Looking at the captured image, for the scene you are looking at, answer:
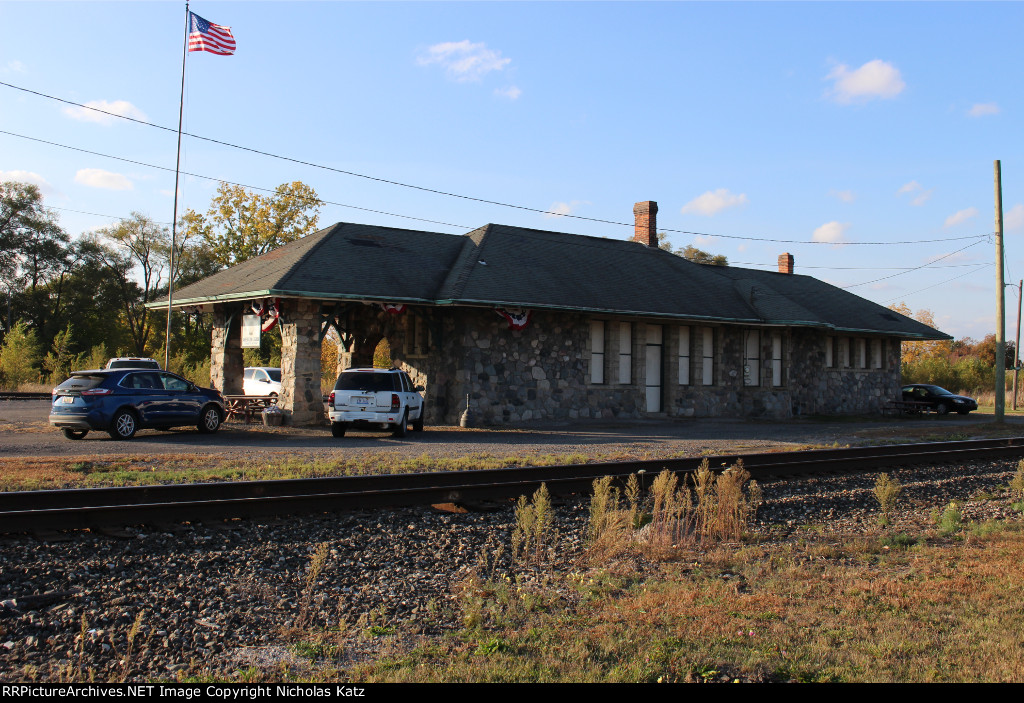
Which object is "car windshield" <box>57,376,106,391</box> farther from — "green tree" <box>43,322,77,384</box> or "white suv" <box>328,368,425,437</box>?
"green tree" <box>43,322,77,384</box>

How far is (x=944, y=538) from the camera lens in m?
9.12

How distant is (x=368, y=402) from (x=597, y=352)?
8.82 metres

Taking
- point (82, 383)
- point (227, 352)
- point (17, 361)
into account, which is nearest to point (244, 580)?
point (82, 383)

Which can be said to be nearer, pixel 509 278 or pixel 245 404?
pixel 245 404

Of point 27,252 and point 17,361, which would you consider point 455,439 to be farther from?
point 27,252

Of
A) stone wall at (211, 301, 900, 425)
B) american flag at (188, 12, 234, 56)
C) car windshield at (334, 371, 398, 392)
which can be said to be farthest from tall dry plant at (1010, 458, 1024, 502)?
american flag at (188, 12, 234, 56)

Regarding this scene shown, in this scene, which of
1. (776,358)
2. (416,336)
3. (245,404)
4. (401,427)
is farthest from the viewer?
(776,358)

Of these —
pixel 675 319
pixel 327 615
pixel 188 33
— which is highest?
pixel 188 33

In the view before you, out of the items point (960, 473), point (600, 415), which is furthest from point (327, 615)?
point (600, 415)

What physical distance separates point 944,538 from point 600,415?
16.7 m

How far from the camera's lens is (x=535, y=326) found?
2430 centimetres

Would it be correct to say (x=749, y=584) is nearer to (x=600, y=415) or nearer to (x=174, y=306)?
(x=600, y=415)

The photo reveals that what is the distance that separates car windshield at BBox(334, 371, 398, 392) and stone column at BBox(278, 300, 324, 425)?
238 cm
